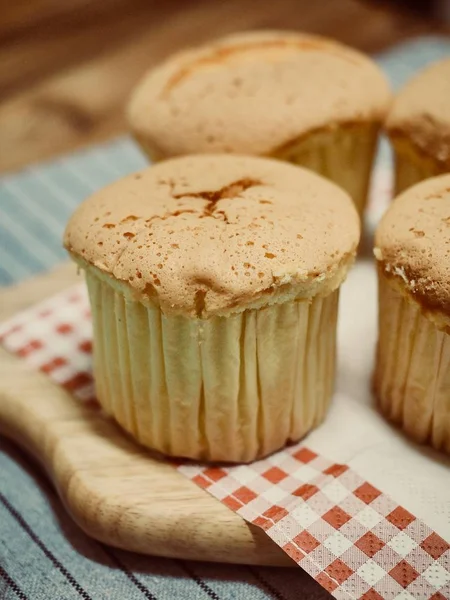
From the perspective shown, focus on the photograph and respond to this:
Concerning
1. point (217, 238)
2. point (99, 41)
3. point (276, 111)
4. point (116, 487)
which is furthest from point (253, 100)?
point (99, 41)

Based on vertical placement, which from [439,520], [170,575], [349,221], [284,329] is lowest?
[170,575]

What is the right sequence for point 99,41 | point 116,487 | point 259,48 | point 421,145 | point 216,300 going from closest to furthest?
point 216,300, point 116,487, point 421,145, point 259,48, point 99,41

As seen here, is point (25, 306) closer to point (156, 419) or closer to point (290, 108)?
point (156, 419)

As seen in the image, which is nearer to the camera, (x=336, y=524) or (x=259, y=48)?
(x=336, y=524)

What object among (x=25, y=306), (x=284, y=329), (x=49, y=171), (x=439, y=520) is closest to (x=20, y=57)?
(x=49, y=171)

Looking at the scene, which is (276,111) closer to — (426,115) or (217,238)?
(426,115)

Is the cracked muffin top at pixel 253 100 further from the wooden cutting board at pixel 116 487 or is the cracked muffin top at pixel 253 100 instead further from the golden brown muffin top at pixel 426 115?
the wooden cutting board at pixel 116 487
